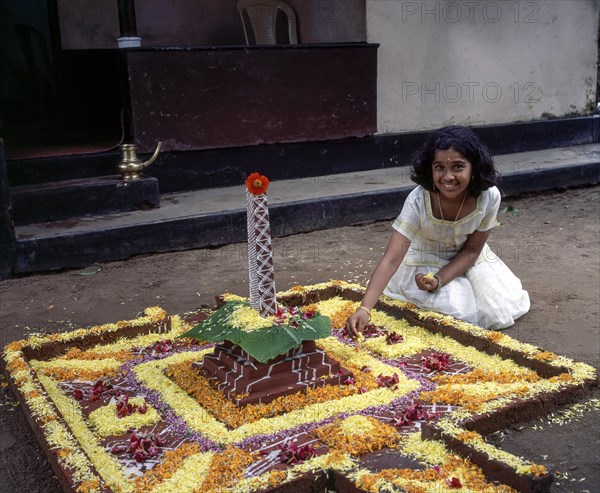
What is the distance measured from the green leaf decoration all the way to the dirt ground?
2.66 feet

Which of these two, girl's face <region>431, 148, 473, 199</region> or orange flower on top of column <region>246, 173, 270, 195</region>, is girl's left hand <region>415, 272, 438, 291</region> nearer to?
girl's face <region>431, 148, 473, 199</region>

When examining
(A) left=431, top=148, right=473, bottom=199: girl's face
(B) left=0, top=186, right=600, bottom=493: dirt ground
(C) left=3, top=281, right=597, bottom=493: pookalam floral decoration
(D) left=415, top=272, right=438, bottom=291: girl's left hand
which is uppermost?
(A) left=431, top=148, right=473, bottom=199: girl's face

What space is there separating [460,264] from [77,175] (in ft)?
12.1

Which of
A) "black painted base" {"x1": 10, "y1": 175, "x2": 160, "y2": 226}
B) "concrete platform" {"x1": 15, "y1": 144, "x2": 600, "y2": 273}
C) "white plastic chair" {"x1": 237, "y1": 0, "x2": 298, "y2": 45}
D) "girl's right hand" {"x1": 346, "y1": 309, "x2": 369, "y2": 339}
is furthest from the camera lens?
"white plastic chair" {"x1": 237, "y1": 0, "x2": 298, "y2": 45}

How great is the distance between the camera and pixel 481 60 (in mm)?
8664

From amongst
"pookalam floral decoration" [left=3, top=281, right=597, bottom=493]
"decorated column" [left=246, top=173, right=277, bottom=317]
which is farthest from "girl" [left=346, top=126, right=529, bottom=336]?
"decorated column" [left=246, top=173, right=277, bottom=317]

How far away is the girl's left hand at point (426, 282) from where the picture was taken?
3821mm

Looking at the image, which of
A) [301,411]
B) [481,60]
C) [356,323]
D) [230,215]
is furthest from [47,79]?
[301,411]

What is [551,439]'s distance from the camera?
8.94 feet

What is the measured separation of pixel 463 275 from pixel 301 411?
1532 mm

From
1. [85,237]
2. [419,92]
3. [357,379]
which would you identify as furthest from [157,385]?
[419,92]

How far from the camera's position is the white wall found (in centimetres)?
800

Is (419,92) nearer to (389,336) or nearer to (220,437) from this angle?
(389,336)

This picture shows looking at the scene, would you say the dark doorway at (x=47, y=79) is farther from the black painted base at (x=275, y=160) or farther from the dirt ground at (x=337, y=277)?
the dirt ground at (x=337, y=277)
